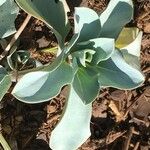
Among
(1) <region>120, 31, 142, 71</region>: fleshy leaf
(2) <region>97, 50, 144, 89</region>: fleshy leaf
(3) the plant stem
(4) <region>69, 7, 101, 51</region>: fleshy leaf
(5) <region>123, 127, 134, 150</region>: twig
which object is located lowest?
(5) <region>123, 127, 134, 150</region>: twig

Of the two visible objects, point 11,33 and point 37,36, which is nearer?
point 11,33

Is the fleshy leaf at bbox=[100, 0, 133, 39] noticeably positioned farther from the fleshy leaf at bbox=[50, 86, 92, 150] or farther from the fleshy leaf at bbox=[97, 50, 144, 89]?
the fleshy leaf at bbox=[50, 86, 92, 150]

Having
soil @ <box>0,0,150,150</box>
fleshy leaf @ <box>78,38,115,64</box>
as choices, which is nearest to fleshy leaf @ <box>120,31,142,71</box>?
fleshy leaf @ <box>78,38,115,64</box>

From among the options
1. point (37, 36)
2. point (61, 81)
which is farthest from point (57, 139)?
point (37, 36)

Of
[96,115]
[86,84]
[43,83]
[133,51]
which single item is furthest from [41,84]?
Answer: [96,115]

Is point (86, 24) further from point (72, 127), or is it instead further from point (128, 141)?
point (128, 141)

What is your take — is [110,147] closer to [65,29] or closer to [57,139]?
[57,139]
